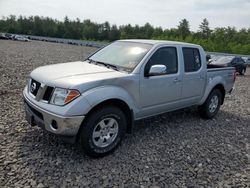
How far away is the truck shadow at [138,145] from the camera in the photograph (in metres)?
3.80

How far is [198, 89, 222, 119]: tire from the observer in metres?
6.36

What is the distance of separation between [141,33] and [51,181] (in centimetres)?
11478

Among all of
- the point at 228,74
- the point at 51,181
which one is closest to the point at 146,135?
the point at 51,181

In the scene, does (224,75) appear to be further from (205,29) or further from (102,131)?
(205,29)

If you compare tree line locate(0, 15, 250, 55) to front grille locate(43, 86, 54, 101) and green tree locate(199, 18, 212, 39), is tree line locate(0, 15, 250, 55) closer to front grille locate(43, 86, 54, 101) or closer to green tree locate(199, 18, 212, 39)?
green tree locate(199, 18, 212, 39)

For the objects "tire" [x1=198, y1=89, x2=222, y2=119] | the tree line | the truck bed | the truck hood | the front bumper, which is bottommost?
"tire" [x1=198, y1=89, x2=222, y2=119]

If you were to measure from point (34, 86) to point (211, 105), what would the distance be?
4361 millimetres

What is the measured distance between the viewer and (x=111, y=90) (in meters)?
3.94

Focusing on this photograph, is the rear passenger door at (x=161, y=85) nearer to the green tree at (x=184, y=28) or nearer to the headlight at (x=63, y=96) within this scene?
the headlight at (x=63, y=96)

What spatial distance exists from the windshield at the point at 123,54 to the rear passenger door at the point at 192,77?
1086 mm

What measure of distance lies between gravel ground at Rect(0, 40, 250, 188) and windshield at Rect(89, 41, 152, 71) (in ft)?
4.64

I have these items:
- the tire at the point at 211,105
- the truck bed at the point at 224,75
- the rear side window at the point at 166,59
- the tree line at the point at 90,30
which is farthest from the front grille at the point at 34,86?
the tree line at the point at 90,30

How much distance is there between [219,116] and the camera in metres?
6.98

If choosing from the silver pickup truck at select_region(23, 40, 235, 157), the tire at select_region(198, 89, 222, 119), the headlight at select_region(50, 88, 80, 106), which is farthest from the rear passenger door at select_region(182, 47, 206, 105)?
the headlight at select_region(50, 88, 80, 106)
